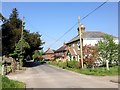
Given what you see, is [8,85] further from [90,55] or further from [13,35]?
[13,35]

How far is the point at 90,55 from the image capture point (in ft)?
145

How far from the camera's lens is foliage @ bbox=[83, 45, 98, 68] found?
43359 millimetres

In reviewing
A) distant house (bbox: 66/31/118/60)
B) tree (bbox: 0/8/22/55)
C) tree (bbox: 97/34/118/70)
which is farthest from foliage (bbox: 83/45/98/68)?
tree (bbox: 0/8/22/55)

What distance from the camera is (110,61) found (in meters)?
47.1

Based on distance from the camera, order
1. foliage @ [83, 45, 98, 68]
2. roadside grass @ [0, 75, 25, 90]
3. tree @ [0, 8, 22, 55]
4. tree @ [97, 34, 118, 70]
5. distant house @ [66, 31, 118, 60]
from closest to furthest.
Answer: roadside grass @ [0, 75, 25, 90] → foliage @ [83, 45, 98, 68] → tree @ [97, 34, 118, 70] → tree @ [0, 8, 22, 55] → distant house @ [66, 31, 118, 60]

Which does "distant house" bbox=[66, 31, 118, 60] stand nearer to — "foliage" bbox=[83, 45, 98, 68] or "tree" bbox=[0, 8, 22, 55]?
"foliage" bbox=[83, 45, 98, 68]

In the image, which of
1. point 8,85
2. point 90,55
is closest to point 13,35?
point 90,55

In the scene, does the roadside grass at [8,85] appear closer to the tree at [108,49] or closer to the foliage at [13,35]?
the tree at [108,49]

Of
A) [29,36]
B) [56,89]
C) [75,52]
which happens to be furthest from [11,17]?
[56,89]

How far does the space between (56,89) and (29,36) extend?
150ft

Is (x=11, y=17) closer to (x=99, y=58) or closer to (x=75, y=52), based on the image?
(x=75, y=52)

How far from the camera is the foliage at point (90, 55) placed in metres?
43.4

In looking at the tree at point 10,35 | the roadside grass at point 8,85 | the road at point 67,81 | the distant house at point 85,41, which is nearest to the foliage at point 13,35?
the tree at point 10,35

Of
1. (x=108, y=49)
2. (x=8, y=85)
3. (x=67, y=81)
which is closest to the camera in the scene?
(x=8, y=85)
